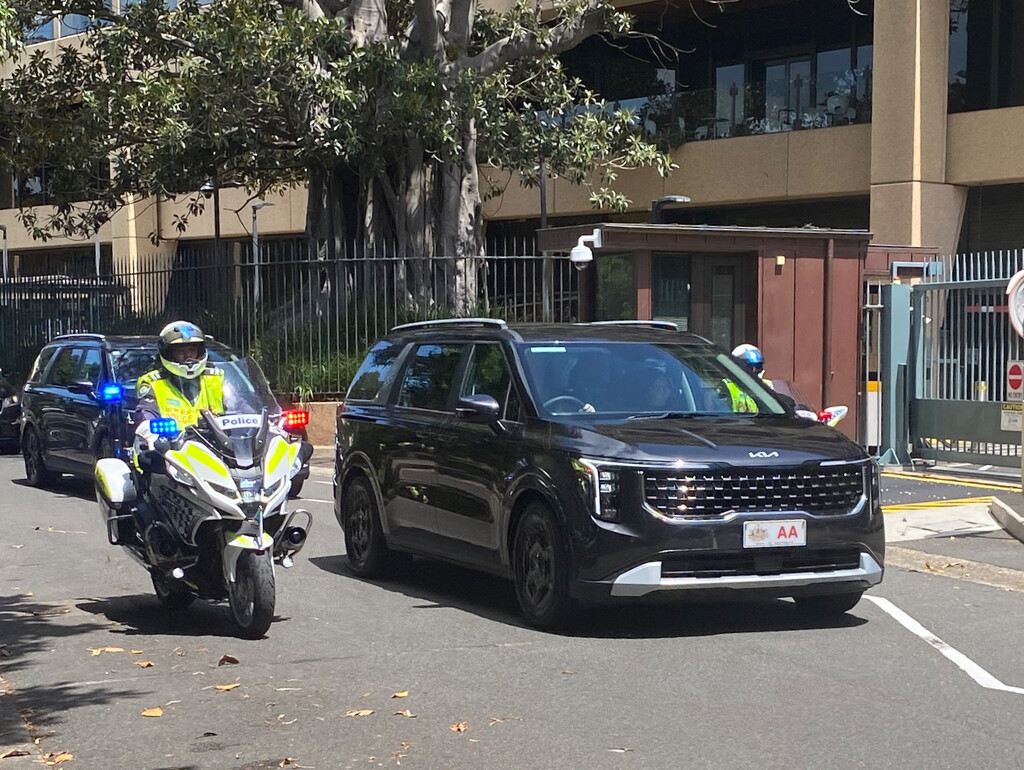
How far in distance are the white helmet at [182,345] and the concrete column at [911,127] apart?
17046 millimetres

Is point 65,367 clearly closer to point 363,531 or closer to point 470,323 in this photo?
point 363,531

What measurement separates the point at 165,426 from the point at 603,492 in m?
2.32

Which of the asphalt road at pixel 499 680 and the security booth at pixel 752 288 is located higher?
the security booth at pixel 752 288

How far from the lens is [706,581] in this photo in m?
7.80

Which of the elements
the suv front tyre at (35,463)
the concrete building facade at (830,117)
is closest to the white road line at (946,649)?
the suv front tyre at (35,463)

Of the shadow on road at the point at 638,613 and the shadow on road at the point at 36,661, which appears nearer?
the shadow on road at the point at 36,661

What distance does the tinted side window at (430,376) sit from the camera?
31.7 ft

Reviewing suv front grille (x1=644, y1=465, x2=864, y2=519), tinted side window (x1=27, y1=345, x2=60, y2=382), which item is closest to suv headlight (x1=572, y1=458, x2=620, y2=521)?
suv front grille (x1=644, y1=465, x2=864, y2=519)

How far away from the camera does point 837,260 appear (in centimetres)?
1789

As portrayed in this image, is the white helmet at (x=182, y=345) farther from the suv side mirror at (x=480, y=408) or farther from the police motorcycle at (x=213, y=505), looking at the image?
the suv side mirror at (x=480, y=408)

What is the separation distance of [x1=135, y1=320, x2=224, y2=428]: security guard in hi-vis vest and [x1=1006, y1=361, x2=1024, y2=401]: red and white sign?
855 centimetres

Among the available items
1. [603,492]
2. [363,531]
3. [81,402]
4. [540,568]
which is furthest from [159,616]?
[81,402]

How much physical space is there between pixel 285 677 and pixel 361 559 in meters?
3.21

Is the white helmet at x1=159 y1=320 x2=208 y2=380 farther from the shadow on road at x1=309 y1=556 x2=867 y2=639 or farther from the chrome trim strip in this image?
the chrome trim strip
